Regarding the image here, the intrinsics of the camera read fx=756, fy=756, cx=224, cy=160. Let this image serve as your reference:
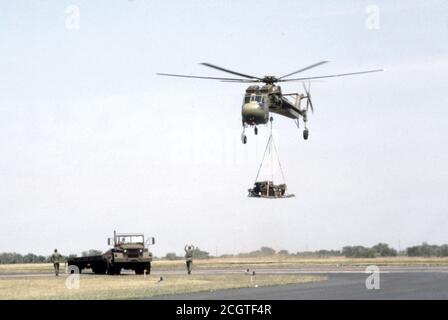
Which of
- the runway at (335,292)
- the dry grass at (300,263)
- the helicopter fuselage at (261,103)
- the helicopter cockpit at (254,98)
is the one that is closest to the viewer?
the runway at (335,292)

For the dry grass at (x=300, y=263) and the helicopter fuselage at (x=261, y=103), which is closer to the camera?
the helicopter fuselage at (x=261, y=103)

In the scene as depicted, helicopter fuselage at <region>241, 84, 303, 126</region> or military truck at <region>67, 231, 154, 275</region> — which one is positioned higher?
helicopter fuselage at <region>241, 84, 303, 126</region>

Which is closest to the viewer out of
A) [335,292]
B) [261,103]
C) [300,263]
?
[335,292]

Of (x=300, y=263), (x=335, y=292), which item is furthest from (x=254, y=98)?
(x=300, y=263)

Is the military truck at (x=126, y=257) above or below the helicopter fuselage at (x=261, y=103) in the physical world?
below

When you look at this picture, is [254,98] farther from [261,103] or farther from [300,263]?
[300,263]

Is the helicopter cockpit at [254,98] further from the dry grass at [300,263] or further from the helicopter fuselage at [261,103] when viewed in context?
the dry grass at [300,263]

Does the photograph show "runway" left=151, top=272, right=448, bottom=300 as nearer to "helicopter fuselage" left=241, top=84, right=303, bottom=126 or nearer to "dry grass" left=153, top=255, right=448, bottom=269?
"helicopter fuselage" left=241, top=84, right=303, bottom=126

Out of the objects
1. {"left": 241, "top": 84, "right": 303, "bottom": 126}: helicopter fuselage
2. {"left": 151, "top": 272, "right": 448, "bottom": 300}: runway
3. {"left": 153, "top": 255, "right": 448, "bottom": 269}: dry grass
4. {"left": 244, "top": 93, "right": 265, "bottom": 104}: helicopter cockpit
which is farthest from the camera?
{"left": 153, "top": 255, "right": 448, "bottom": 269}: dry grass

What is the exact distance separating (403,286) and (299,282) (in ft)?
18.2

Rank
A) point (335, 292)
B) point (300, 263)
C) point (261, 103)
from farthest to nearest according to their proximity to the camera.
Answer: point (300, 263) → point (261, 103) → point (335, 292)

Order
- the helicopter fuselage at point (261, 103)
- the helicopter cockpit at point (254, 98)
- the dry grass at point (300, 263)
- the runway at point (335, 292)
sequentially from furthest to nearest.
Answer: the dry grass at point (300, 263)
the helicopter cockpit at point (254, 98)
the helicopter fuselage at point (261, 103)
the runway at point (335, 292)
